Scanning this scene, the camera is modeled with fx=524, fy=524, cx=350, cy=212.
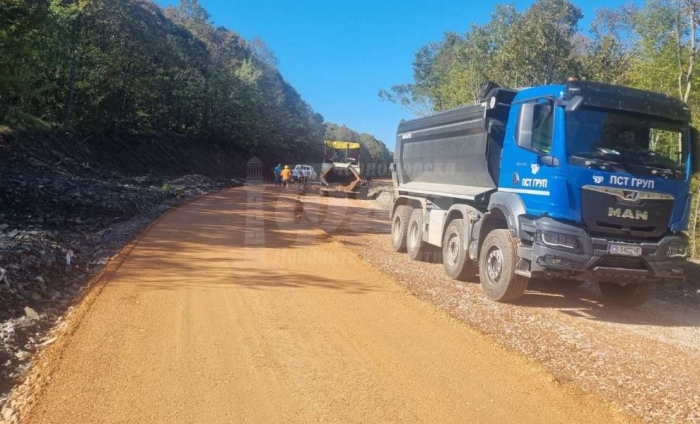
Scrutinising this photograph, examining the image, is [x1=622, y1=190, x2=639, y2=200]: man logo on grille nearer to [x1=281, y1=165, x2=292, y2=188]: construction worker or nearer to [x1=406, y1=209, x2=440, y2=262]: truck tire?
[x1=406, y1=209, x2=440, y2=262]: truck tire

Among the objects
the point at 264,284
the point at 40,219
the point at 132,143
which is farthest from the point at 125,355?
the point at 132,143

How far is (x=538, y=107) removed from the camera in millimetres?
7195

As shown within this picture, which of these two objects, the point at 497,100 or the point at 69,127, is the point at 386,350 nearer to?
the point at 497,100

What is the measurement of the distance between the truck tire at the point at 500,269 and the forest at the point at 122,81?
483 inches

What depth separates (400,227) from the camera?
12.3 m

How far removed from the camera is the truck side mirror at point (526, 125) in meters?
7.27

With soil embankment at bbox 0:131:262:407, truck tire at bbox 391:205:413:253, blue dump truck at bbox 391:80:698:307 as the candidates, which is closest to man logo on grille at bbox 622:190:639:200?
blue dump truck at bbox 391:80:698:307

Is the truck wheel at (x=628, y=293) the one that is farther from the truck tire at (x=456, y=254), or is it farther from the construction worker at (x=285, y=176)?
the construction worker at (x=285, y=176)

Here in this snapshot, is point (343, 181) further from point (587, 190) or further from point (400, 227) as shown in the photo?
point (587, 190)

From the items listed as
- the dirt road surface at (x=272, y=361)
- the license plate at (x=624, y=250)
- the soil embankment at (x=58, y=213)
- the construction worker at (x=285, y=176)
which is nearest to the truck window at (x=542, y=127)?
the license plate at (x=624, y=250)

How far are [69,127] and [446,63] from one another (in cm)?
3287

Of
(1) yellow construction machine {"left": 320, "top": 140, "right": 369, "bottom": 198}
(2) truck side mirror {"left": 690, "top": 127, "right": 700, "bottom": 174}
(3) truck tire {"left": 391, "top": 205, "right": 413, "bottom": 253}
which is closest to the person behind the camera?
(2) truck side mirror {"left": 690, "top": 127, "right": 700, "bottom": 174}

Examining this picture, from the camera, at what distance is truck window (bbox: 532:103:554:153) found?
23.0ft

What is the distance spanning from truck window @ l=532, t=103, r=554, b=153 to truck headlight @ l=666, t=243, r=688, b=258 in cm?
207
